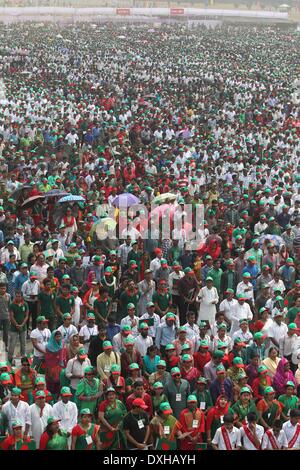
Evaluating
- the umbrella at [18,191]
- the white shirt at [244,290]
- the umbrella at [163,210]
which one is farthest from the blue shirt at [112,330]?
the umbrella at [18,191]

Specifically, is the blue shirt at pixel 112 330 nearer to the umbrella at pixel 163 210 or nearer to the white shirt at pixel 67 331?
the white shirt at pixel 67 331

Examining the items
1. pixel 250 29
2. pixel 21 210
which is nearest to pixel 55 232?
pixel 21 210

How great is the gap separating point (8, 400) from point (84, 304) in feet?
8.69

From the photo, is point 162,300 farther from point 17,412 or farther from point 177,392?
point 17,412

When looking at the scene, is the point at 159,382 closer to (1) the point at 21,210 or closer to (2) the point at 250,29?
(1) the point at 21,210

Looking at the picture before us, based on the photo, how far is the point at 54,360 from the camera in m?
11.9

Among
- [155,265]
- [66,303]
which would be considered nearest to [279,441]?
[66,303]

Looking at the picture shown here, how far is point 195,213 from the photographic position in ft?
56.0

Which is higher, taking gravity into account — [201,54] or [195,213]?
[195,213]

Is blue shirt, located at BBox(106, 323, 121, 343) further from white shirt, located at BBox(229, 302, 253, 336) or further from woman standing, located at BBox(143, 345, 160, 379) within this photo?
white shirt, located at BBox(229, 302, 253, 336)

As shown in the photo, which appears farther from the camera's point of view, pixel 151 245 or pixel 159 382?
pixel 151 245

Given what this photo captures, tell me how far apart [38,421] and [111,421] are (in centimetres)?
65

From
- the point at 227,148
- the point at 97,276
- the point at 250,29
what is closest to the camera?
the point at 97,276

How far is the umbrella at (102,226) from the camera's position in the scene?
15797mm
